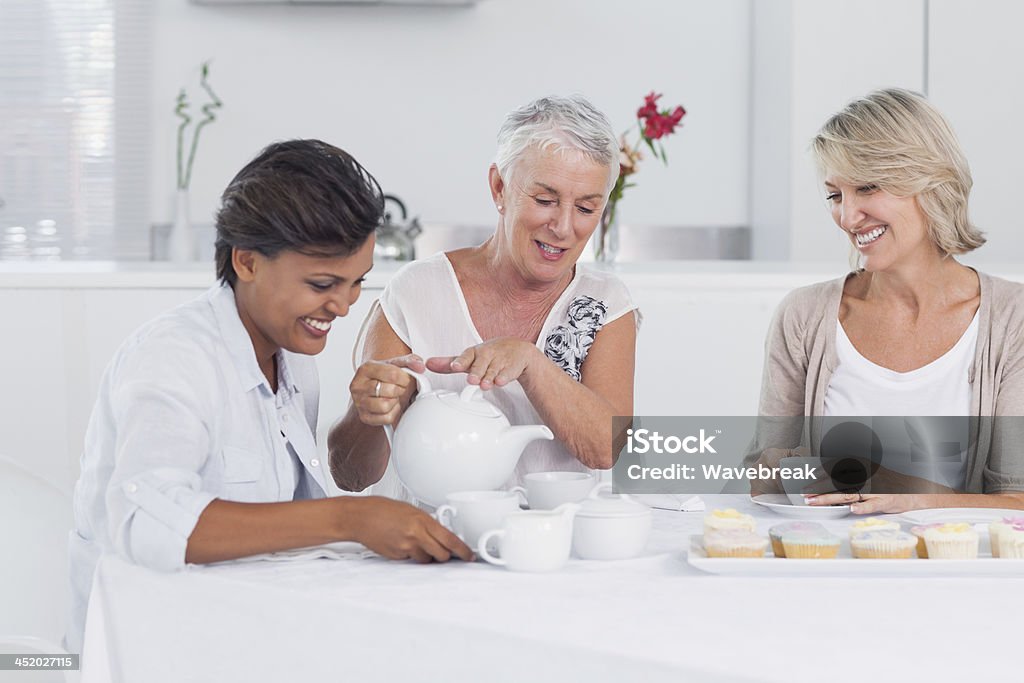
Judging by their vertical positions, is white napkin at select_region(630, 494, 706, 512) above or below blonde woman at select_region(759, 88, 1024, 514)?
below

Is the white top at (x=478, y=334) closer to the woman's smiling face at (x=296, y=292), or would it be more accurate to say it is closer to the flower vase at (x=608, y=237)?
the woman's smiling face at (x=296, y=292)

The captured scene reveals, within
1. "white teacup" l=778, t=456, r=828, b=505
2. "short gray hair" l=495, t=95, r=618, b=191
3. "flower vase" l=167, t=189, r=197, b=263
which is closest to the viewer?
"white teacup" l=778, t=456, r=828, b=505

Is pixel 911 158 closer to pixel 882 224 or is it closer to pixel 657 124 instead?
pixel 882 224

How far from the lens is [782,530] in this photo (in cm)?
109

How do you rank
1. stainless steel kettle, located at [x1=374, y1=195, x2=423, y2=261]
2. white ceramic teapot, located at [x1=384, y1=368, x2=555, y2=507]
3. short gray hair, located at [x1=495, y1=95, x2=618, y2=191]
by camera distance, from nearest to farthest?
white ceramic teapot, located at [x1=384, y1=368, x2=555, y2=507], short gray hair, located at [x1=495, y1=95, x2=618, y2=191], stainless steel kettle, located at [x1=374, y1=195, x2=423, y2=261]

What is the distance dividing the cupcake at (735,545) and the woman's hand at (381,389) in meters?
0.42

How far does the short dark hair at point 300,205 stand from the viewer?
47.2 inches

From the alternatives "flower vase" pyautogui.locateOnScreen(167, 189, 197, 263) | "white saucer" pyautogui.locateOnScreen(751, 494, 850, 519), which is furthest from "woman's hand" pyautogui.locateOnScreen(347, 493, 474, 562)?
"flower vase" pyautogui.locateOnScreen(167, 189, 197, 263)

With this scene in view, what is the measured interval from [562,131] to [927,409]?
0.72 metres

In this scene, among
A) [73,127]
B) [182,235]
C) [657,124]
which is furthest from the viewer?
[73,127]

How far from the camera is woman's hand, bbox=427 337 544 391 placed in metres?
1.33

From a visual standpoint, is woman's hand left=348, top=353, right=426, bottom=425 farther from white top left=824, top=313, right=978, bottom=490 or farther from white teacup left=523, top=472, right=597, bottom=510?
white top left=824, top=313, right=978, bottom=490

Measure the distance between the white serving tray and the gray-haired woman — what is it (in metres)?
0.48

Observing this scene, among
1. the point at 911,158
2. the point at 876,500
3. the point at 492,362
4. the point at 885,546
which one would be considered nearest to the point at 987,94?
the point at 911,158
